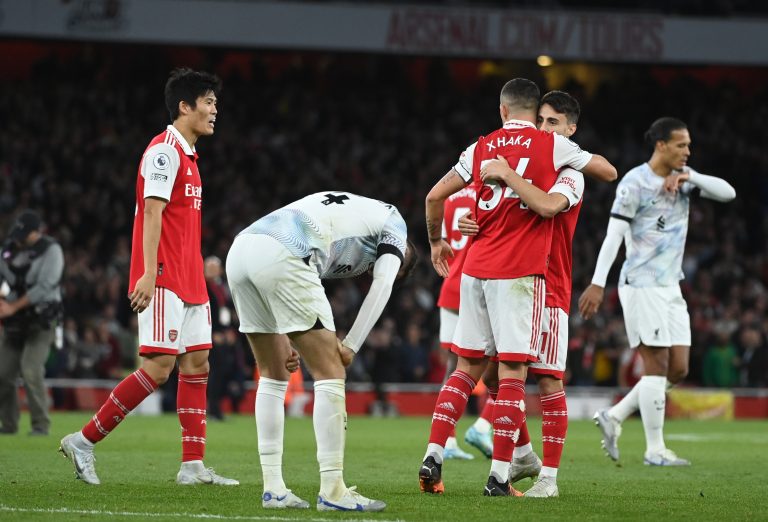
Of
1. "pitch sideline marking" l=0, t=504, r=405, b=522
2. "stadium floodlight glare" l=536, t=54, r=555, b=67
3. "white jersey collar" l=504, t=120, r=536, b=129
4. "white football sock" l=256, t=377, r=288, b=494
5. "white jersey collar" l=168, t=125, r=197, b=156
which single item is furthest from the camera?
"stadium floodlight glare" l=536, t=54, r=555, b=67

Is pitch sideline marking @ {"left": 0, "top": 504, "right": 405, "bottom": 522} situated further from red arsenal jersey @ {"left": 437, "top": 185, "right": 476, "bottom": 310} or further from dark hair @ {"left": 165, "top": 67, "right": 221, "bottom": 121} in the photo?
red arsenal jersey @ {"left": 437, "top": 185, "right": 476, "bottom": 310}

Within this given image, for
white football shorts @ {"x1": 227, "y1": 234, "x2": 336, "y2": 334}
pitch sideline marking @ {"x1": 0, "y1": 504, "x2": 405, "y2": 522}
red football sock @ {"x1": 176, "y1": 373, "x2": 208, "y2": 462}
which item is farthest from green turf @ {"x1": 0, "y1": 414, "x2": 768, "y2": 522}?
white football shorts @ {"x1": 227, "y1": 234, "x2": 336, "y2": 334}

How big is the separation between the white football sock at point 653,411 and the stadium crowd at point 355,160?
382 inches

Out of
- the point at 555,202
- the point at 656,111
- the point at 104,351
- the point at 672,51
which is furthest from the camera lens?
the point at 656,111

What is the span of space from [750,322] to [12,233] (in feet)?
49.2

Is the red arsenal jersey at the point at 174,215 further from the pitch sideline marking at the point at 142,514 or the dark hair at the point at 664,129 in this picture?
the dark hair at the point at 664,129

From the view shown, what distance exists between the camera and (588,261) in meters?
25.9

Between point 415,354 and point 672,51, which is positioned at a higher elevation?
point 672,51

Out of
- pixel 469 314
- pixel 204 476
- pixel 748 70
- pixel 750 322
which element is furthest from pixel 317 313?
pixel 748 70

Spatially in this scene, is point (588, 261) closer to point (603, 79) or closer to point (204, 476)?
point (603, 79)

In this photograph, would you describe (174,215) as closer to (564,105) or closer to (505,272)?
(505,272)

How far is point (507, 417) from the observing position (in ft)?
24.3

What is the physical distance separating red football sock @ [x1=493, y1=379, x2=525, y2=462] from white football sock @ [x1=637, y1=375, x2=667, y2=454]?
3.39 metres

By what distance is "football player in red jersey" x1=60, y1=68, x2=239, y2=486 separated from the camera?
8000mm
